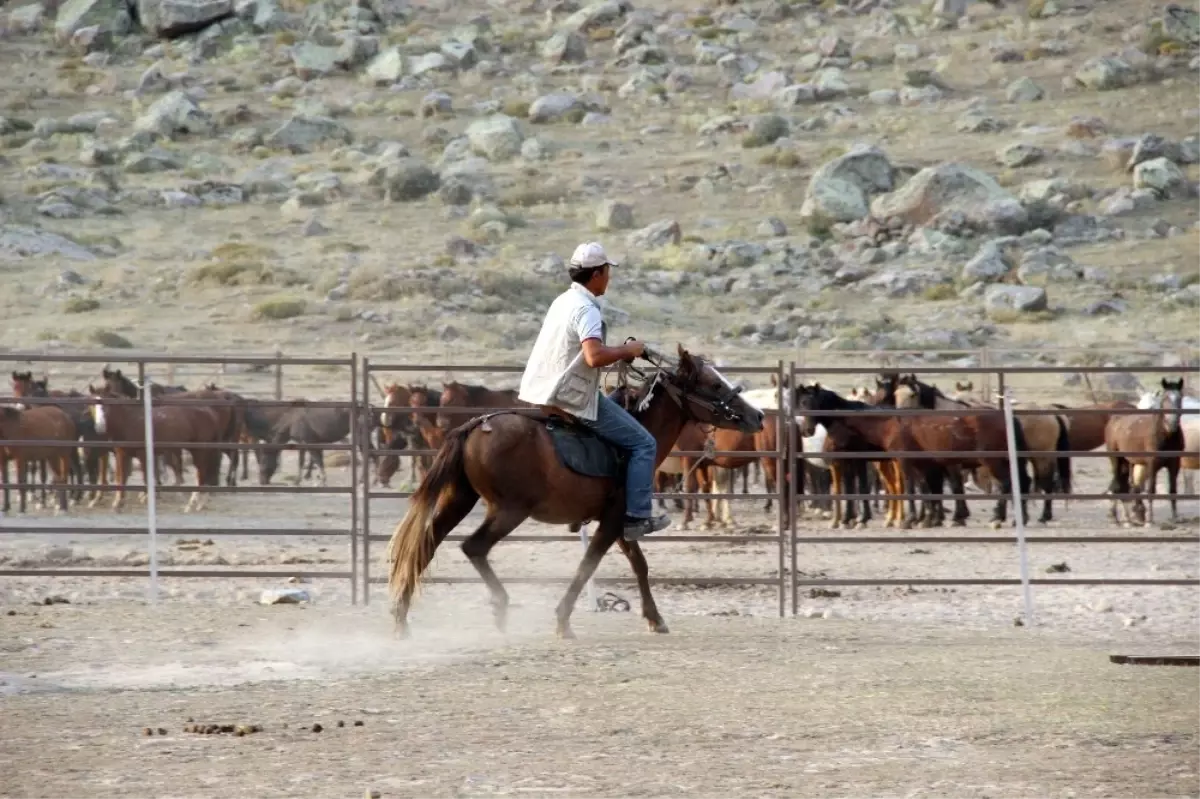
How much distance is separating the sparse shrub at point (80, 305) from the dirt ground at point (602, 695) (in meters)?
24.0

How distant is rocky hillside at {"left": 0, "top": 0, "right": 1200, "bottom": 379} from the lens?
37531 millimetres

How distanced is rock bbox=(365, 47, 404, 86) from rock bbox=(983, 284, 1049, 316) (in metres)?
28.2

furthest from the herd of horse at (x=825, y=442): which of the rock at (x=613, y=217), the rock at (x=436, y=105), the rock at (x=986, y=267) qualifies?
the rock at (x=436, y=105)

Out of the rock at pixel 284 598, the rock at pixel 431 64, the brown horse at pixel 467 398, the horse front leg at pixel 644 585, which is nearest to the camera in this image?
the horse front leg at pixel 644 585

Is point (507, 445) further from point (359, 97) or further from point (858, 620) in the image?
point (359, 97)

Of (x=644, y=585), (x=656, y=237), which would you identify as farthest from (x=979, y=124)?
(x=644, y=585)

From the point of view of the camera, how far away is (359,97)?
2368 inches

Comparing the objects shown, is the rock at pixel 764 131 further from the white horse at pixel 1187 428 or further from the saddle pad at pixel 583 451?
the saddle pad at pixel 583 451

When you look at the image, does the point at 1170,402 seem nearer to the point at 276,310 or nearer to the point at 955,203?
the point at 276,310

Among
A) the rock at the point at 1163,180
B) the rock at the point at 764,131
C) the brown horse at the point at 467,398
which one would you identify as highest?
the rock at the point at 764,131

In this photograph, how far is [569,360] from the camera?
9.93 meters

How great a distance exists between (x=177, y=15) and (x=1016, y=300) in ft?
128

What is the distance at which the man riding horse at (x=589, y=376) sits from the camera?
9.81 meters

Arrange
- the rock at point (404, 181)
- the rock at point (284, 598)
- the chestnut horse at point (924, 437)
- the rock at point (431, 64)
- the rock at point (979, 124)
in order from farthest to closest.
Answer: the rock at point (431, 64), the rock at point (979, 124), the rock at point (404, 181), the chestnut horse at point (924, 437), the rock at point (284, 598)
